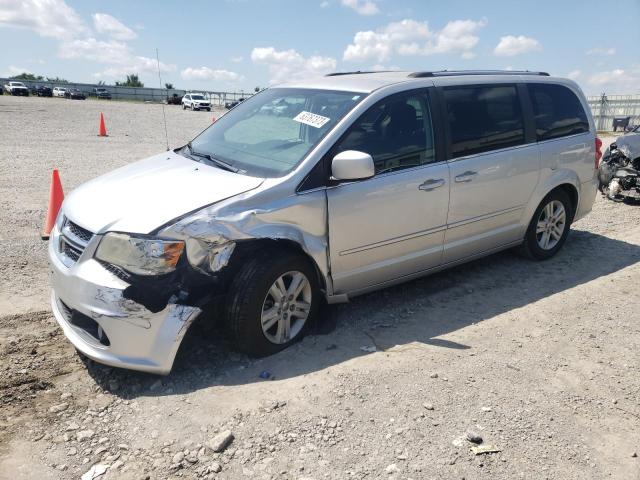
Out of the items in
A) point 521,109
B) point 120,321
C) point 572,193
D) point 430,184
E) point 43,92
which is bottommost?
point 120,321

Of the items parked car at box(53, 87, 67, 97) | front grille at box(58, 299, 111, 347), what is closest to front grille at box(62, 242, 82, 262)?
front grille at box(58, 299, 111, 347)

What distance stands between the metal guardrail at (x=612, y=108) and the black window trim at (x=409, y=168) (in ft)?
78.8

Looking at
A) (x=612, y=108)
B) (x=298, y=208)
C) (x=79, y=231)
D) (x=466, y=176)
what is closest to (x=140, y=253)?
(x=79, y=231)

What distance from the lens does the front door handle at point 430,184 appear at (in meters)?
4.29

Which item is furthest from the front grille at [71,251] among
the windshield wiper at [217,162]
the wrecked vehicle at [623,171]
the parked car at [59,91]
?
the parked car at [59,91]

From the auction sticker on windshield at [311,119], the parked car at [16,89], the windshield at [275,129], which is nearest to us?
the windshield at [275,129]

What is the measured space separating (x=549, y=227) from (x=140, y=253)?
173 inches

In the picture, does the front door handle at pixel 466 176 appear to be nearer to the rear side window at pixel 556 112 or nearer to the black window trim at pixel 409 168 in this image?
the black window trim at pixel 409 168

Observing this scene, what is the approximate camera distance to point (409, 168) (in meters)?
4.24

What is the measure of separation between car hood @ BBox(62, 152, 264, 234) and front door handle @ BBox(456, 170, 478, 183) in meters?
1.82

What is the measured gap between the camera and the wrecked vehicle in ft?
29.2

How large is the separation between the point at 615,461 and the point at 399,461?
3.73 ft

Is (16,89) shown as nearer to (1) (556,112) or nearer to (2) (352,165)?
(1) (556,112)

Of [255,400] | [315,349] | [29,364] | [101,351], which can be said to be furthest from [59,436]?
[315,349]
